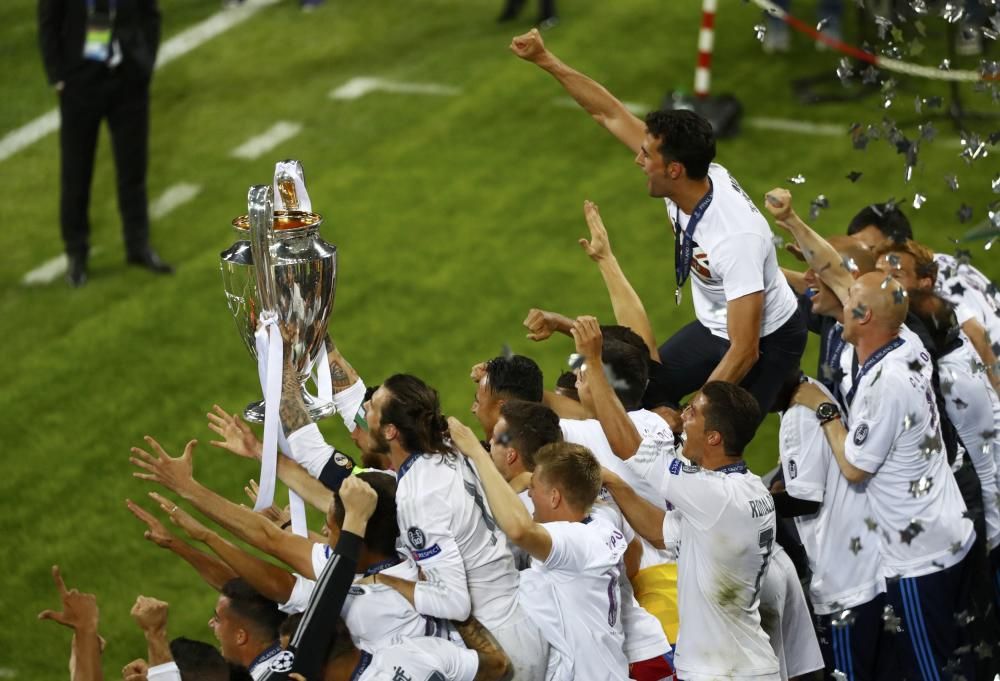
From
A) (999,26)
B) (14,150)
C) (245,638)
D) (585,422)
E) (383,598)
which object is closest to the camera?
(999,26)

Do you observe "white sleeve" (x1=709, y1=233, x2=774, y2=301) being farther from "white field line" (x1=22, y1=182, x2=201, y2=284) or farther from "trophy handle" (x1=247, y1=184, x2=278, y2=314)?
"white field line" (x1=22, y1=182, x2=201, y2=284)

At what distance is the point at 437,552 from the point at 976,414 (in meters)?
2.32

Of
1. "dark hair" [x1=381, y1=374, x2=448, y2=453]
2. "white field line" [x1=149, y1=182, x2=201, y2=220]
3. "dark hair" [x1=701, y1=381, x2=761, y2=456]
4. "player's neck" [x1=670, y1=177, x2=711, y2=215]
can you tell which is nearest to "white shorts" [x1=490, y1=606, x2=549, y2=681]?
"dark hair" [x1=381, y1=374, x2=448, y2=453]

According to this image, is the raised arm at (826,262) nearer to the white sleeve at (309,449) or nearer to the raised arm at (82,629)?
the white sleeve at (309,449)

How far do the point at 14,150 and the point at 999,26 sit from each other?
8472 mm

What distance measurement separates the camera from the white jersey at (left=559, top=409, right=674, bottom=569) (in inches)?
203

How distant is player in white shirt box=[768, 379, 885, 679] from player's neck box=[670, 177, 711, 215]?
0.82 metres

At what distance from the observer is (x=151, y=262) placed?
377 inches

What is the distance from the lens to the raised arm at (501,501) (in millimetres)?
4402

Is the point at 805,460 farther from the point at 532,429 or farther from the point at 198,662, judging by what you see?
the point at 198,662

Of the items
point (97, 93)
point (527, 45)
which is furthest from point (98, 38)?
point (527, 45)

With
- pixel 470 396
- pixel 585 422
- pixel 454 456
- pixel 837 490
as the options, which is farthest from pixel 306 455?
pixel 470 396

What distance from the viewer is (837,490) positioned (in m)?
5.43

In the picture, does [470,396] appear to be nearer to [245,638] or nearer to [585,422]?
[585,422]
